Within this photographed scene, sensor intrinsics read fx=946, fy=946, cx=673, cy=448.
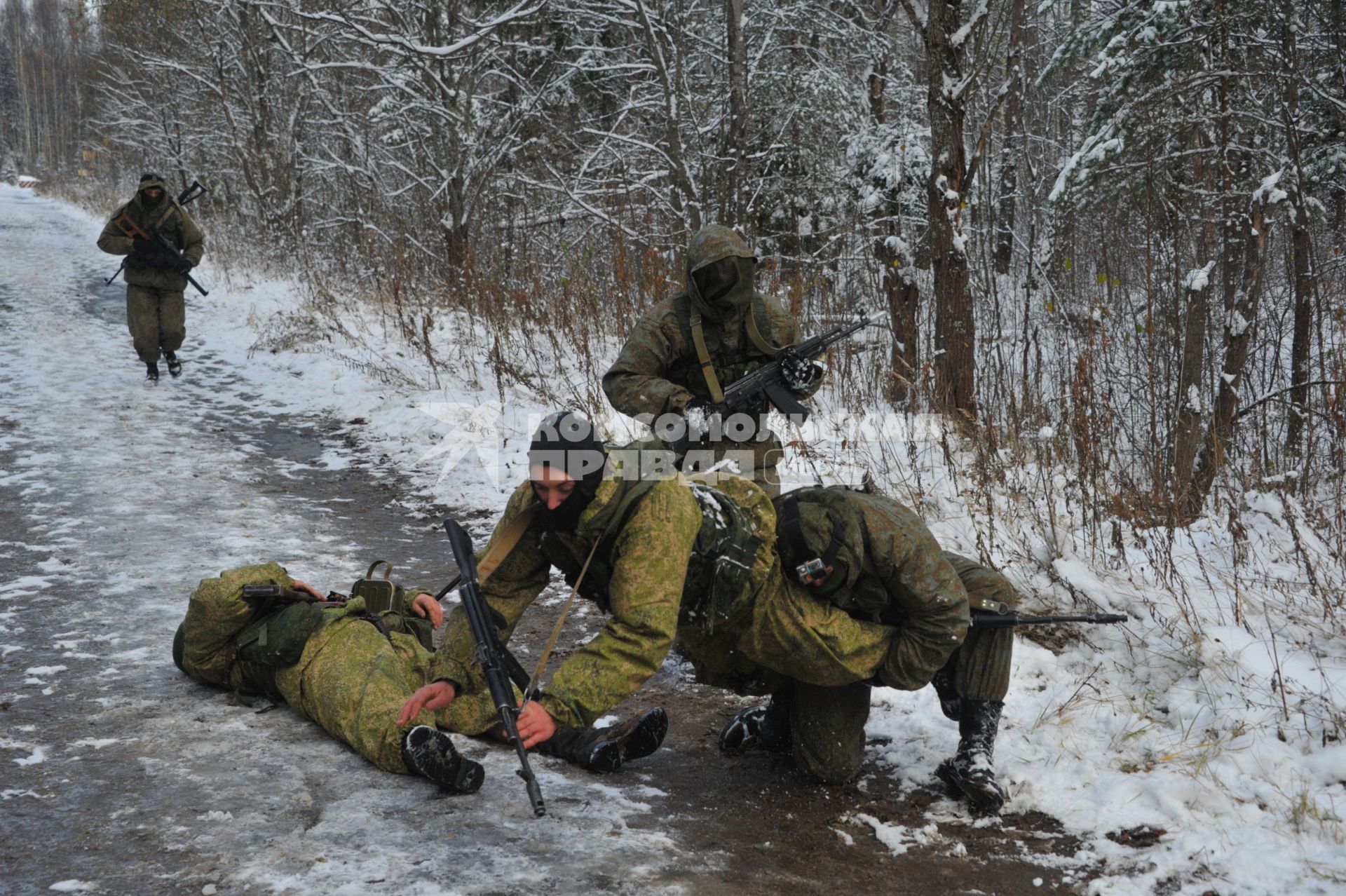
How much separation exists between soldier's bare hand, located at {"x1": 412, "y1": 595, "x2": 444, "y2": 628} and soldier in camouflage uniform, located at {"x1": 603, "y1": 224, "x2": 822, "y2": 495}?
1334 millimetres

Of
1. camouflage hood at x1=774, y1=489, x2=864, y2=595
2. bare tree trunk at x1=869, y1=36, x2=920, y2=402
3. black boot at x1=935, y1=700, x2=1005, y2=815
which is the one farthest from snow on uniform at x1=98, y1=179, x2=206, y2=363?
black boot at x1=935, y1=700, x2=1005, y2=815

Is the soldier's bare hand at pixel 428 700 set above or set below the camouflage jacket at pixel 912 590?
below

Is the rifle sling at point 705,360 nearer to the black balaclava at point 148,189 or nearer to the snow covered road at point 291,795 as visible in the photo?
the snow covered road at point 291,795

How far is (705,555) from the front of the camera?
2.75m

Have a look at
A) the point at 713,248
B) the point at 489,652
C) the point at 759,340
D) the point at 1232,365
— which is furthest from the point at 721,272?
the point at 1232,365

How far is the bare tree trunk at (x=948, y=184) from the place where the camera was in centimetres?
618

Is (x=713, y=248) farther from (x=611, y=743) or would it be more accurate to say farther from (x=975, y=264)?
(x=975, y=264)

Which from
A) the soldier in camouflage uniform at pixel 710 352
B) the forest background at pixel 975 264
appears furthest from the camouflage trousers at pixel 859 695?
the soldier in camouflage uniform at pixel 710 352

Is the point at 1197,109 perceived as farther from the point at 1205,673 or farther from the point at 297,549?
the point at 297,549

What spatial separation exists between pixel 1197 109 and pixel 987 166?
1.61 meters

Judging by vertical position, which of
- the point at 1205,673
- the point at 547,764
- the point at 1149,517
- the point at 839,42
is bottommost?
the point at 547,764

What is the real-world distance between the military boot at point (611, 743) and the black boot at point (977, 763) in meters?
0.92

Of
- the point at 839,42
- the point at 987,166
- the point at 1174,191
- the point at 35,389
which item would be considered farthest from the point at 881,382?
the point at 839,42

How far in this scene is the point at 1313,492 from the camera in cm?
420
